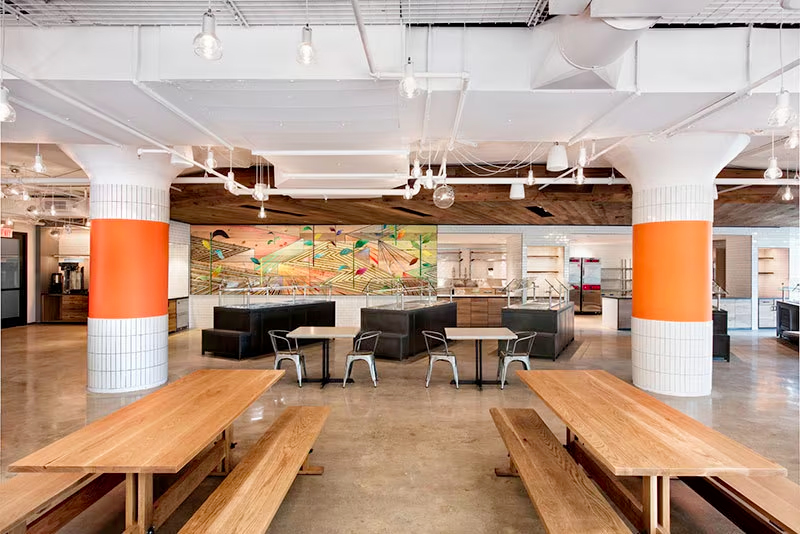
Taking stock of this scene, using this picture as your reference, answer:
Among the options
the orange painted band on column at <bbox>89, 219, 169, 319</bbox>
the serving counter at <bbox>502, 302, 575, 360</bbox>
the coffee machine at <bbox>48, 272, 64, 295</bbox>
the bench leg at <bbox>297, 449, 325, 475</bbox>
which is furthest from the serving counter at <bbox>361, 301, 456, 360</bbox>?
the coffee machine at <bbox>48, 272, 64, 295</bbox>

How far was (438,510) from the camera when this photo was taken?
2920 millimetres

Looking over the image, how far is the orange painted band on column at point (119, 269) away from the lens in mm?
5516

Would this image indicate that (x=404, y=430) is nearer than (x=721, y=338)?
Yes

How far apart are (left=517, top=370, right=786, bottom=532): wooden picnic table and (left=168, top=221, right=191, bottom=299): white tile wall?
10435 mm

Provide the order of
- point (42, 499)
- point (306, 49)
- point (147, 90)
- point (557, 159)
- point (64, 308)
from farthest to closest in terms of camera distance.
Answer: point (64, 308) < point (557, 159) < point (147, 90) < point (306, 49) < point (42, 499)

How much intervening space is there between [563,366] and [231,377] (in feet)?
18.2

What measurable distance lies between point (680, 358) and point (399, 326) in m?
4.15

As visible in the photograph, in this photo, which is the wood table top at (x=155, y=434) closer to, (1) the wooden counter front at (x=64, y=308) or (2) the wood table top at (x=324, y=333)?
(2) the wood table top at (x=324, y=333)

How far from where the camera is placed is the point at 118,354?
553cm

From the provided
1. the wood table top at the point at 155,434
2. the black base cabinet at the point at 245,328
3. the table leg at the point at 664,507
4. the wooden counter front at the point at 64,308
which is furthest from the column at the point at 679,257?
the wooden counter front at the point at 64,308

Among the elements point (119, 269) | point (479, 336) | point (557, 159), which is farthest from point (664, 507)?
point (119, 269)

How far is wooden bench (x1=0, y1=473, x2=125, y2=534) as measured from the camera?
203 cm

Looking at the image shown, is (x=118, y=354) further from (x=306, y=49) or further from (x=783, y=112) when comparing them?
(x=783, y=112)

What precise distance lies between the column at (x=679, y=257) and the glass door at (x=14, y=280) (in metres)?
14.4
